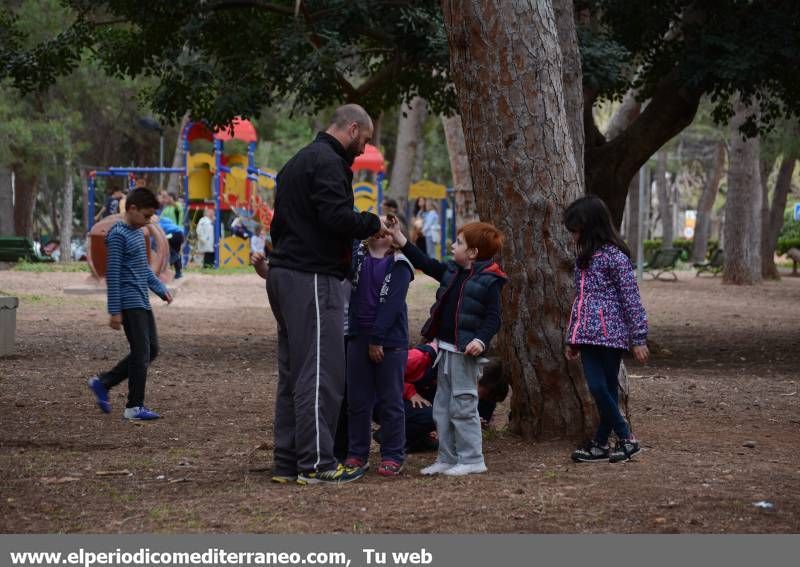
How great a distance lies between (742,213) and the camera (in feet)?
108

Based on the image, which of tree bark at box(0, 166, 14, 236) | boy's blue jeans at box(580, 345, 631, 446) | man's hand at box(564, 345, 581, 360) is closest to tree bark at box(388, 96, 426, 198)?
tree bark at box(0, 166, 14, 236)

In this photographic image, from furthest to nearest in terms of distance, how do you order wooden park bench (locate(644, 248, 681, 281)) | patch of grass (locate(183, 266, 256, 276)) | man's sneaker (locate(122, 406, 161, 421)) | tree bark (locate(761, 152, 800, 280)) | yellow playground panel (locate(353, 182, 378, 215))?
yellow playground panel (locate(353, 182, 378, 215)), tree bark (locate(761, 152, 800, 280)), wooden park bench (locate(644, 248, 681, 281)), patch of grass (locate(183, 266, 256, 276)), man's sneaker (locate(122, 406, 161, 421))

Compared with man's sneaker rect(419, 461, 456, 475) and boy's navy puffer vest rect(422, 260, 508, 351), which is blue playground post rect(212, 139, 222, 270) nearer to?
man's sneaker rect(419, 461, 456, 475)

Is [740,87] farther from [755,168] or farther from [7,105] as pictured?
A: [7,105]

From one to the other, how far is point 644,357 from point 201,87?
8.40 metres

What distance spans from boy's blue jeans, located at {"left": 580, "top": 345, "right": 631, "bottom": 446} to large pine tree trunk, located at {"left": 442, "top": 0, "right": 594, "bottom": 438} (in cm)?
47

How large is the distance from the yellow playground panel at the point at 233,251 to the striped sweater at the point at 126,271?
89.2ft

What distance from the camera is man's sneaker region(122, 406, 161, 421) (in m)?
9.67

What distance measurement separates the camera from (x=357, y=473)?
7.18m

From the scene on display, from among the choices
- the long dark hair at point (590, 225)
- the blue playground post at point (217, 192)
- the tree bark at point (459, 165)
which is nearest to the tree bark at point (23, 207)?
the blue playground post at point (217, 192)

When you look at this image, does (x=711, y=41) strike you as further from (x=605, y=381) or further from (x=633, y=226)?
(x=633, y=226)

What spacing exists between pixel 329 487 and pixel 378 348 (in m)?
0.77

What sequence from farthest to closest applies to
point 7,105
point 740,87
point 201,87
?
1. point 7,105
2. point 201,87
3. point 740,87

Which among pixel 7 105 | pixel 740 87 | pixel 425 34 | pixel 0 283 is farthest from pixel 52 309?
pixel 7 105
